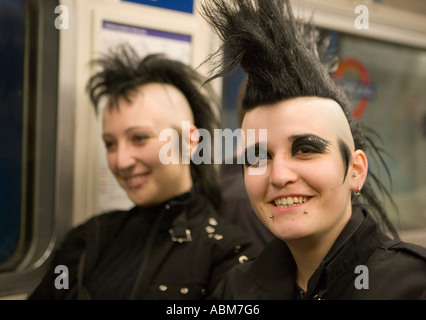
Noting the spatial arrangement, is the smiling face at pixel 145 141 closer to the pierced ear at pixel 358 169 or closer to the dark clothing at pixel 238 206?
→ the dark clothing at pixel 238 206

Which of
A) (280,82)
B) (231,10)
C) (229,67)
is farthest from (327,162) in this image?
(231,10)

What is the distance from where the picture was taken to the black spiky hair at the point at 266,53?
1.12 metres

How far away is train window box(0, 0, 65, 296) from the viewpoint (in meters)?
1.93

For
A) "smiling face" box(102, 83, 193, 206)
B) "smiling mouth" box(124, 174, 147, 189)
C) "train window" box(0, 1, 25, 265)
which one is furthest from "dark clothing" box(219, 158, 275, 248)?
"train window" box(0, 1, 25, 265)

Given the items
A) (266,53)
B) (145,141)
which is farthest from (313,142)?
(145,141)

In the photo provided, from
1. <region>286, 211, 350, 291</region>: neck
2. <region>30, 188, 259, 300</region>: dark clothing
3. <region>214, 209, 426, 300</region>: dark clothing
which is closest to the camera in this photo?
<region>214, 209, 426, 300</region>: dark clothing

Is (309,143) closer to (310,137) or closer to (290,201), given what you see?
(310,137)

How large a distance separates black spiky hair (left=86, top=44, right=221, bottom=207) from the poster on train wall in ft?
A: 0.46

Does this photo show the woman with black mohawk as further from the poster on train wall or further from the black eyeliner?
A: the poster on train wall

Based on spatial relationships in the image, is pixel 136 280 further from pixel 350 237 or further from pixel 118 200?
pixel 350 237

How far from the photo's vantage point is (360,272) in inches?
43.1
